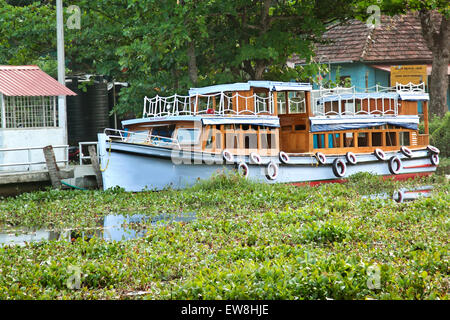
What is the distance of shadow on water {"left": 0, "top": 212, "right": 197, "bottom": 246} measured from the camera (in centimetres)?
1348

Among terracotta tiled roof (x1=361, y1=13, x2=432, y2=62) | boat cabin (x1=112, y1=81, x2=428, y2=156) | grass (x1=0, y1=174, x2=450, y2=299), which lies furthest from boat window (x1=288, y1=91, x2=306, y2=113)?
grass (x1=0, y1=174, x2=450, y2=299)

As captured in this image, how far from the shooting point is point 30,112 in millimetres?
21859

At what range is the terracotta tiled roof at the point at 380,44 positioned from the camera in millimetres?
37281

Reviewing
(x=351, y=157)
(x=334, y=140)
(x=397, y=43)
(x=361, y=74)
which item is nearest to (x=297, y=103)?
(x=334, y=140)

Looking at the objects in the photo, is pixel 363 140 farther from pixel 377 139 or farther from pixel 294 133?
pixel 294 133

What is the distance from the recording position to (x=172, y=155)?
20.7 metres

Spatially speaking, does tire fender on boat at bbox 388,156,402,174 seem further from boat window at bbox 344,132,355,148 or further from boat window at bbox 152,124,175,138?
boat window at bbox 152,124,175,138

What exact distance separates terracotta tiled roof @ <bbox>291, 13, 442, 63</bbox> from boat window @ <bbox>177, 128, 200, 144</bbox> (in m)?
17.9

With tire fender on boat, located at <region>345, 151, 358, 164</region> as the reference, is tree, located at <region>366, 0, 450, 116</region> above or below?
above

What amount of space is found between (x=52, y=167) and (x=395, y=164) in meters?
13.1

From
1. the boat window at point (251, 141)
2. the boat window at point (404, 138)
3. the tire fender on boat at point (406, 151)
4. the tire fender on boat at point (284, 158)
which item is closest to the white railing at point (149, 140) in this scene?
the boat window at point (251, 141)

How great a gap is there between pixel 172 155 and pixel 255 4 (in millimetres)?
10074
